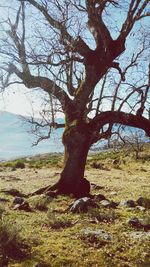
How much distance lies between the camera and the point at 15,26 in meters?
18.5

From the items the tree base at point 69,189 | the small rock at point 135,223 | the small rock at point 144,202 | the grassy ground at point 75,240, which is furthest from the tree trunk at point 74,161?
the small rock at point 135,223

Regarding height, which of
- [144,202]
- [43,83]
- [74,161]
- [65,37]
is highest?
[65,37]

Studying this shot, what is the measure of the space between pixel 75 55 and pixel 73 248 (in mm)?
9609

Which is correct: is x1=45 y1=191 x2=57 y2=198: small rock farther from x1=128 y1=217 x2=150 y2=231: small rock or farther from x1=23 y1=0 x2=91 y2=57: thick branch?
x1=128 y1=217 x2=150 y2=231: small rock

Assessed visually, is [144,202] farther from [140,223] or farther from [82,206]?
[140,223]

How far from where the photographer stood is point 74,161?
18.8 metres

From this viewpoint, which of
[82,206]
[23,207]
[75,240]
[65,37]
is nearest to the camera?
[75,240]

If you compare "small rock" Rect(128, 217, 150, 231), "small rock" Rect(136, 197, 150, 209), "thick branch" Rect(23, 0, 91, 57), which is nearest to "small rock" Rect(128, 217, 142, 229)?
"small rock" Rect(128, 217, 150, 231)

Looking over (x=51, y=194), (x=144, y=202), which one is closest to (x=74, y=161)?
(x=51, y=194)

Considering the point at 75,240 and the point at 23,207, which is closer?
the point at 75,240

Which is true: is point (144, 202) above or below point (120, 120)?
below

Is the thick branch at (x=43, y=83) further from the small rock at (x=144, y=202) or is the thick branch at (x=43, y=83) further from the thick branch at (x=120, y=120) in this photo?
the small rock at (x=144, y=202)

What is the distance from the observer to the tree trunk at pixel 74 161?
61.0 feet

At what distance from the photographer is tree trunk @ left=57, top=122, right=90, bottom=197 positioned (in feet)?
61.0
